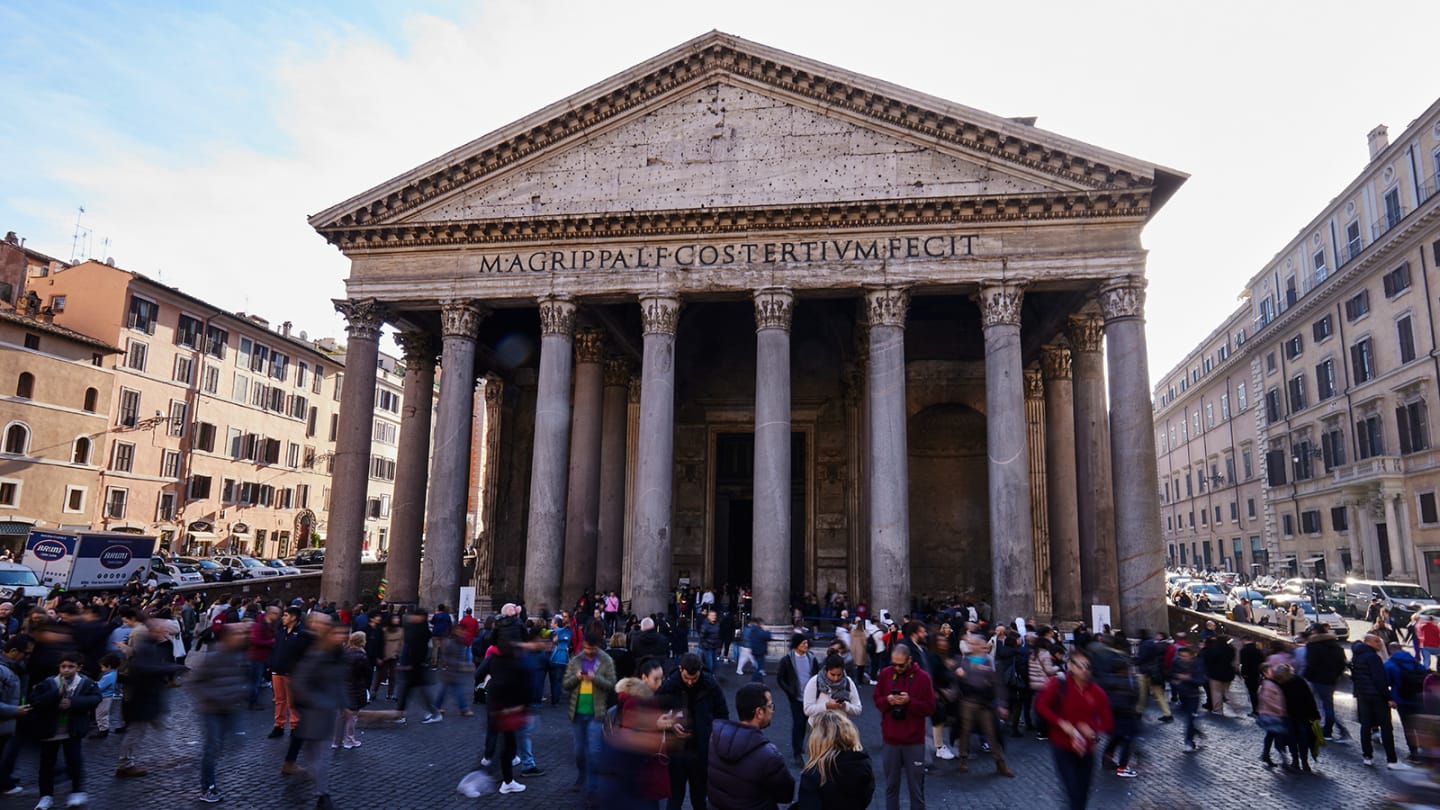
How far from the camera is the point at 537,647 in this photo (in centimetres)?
816

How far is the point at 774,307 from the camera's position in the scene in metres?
18.8

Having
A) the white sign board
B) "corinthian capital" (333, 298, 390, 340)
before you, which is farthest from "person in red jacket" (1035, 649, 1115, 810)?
"corinthian capital" (333, 298, 390, 340)

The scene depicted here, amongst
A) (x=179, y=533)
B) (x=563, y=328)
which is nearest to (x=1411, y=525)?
(x=563, y=328)

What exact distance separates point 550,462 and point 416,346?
644 centimetres

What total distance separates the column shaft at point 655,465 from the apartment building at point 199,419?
27794 millimetres

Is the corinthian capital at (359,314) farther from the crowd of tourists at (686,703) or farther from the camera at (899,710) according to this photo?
the camera at (899,710)

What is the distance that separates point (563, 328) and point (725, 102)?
648 centimetres

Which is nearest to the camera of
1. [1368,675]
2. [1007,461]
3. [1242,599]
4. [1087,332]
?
[1368,675]

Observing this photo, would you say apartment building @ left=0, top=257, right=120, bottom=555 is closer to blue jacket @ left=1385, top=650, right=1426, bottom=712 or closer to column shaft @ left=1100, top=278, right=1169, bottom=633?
column shaft @ left=1100, top=278, right=1169, bottom=633

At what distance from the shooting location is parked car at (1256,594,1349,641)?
74.3 feet

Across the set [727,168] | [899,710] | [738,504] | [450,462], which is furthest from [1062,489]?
[899,710]

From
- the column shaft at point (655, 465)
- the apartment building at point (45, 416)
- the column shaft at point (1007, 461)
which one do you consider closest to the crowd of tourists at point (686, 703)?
the column shaft at point (1007, 461)

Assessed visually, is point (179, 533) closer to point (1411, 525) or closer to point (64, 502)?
point (64, 502)

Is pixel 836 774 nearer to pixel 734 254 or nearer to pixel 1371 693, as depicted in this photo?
pixel 1371 693
